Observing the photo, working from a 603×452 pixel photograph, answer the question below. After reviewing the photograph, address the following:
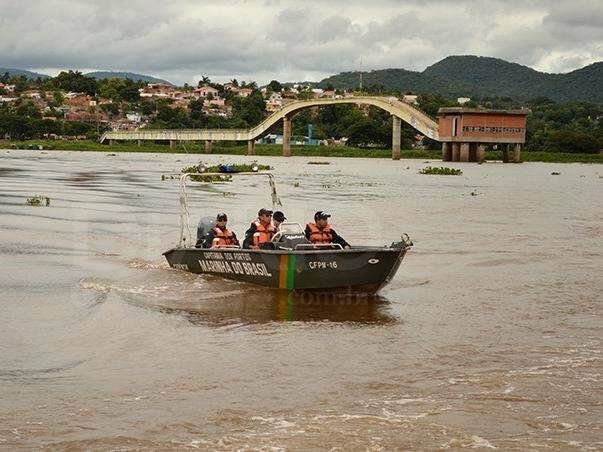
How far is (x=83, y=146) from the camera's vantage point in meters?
139

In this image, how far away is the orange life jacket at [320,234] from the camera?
17406 millimetres

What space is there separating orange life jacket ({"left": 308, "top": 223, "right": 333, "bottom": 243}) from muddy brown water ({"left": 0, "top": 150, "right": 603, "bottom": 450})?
1262mm

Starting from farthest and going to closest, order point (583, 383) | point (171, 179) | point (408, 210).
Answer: point (171, 179) → point (408, 210) → point (583, 383)

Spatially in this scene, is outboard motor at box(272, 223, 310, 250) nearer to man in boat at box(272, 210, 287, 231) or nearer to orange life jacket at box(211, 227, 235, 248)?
man in boat at box(272, 210, 287, 231)

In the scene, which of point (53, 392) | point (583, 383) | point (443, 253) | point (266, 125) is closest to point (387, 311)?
point (583, 383)

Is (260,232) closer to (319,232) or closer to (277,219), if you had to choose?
(277,219)

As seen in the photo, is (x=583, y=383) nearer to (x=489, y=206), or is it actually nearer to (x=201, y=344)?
(x=201, y=344)

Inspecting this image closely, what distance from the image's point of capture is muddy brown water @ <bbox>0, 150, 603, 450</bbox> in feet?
32.2

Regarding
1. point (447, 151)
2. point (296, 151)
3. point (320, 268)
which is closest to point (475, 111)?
point (447, 151)

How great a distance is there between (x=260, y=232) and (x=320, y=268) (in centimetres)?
174

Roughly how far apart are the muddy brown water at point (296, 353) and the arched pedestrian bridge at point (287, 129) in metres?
79.0

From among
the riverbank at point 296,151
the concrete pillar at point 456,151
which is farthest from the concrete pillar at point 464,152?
the riverbank at point 296,151

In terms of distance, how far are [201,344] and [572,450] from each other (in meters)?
6.09

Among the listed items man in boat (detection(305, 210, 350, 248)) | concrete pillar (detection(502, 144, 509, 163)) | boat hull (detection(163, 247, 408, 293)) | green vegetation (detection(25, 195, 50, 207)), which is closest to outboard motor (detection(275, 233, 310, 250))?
man in boat (detection(305, 210, 350, 248))
